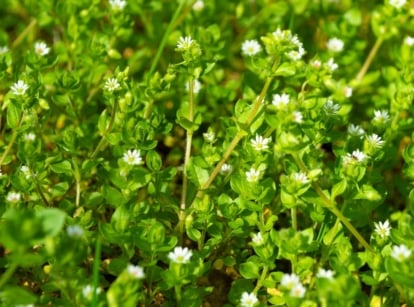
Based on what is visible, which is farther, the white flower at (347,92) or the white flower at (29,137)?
the white flower at (347,92)

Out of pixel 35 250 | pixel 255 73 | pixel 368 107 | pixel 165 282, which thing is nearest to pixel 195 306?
pixel 165 282

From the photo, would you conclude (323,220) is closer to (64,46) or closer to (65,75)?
(65,75)

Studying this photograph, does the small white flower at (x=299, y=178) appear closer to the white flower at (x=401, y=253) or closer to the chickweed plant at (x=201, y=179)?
the chickweed plant at (x=201, y=179)

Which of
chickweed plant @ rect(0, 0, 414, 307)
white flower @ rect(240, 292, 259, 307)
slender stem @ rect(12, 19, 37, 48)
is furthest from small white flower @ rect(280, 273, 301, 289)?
slender stem @ rect(12, 19, 37, 48)

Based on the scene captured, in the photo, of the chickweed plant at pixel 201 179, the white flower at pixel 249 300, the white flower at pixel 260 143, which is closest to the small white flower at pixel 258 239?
the chickweed plant at pixel 201 179

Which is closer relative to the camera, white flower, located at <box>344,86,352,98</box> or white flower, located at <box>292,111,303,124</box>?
white flower, located at <box>292,111,303,124</box>

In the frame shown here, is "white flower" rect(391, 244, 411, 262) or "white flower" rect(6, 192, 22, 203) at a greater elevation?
"white flower" rect(6, 192, 22, 203)

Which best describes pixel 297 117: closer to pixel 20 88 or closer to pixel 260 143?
pixel 260 143

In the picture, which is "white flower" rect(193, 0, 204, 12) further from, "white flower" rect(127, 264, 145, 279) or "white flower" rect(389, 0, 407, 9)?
"white flower" rect(127, 264, 145, 279)
